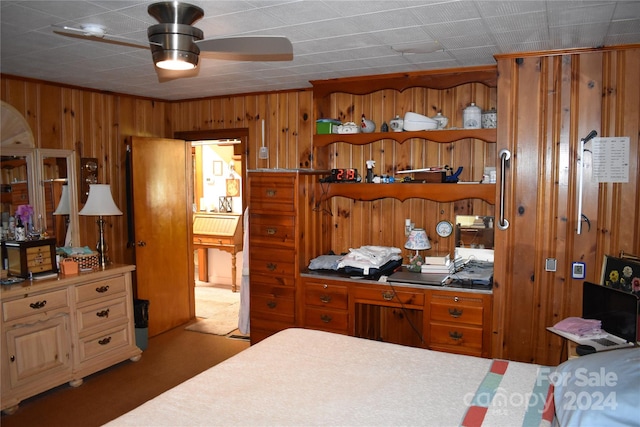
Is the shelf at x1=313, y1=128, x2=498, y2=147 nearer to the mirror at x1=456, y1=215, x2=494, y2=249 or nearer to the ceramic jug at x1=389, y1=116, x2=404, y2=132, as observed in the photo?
the ceramic jug at x1=389, y1=116, x2=404, y2=132

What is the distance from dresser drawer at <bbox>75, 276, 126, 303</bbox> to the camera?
370 centimetres

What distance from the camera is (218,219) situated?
6770 mm

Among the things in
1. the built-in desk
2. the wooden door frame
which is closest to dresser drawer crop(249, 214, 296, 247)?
the built-in desk

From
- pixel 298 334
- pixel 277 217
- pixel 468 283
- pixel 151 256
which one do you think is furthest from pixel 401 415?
pixel 151 256

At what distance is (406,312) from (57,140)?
3.37 meters

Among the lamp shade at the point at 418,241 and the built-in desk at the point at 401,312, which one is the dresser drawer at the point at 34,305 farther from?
the lamp shade at the point at 418,241

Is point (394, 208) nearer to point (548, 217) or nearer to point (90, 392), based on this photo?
point (548, 217)

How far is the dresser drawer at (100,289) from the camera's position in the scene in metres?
3.70

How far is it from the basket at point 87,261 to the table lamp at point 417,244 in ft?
8.54

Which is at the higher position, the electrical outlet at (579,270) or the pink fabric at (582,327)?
the electrical outlet at (579,270)

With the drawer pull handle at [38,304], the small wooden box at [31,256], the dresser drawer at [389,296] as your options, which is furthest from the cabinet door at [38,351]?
the dresser drawer at [389,296]

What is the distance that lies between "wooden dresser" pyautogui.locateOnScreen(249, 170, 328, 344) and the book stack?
981 mm

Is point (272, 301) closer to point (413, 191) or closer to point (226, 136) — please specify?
point (413, 191)

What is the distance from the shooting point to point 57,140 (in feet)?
13.5
